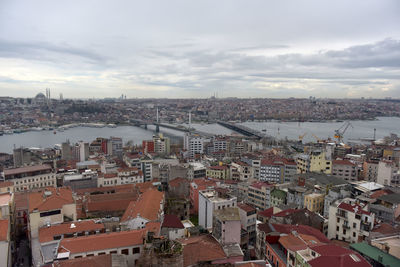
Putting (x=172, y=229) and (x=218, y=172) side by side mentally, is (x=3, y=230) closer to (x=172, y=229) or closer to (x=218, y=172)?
(x=172, y=229)

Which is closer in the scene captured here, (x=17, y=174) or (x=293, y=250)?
(x=293, y=250)

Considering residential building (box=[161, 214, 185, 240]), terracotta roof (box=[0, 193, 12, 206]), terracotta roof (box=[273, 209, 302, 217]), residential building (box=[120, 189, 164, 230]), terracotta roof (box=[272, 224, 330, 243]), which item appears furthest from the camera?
terracotta roof (box=[0, 193, 12, 206])

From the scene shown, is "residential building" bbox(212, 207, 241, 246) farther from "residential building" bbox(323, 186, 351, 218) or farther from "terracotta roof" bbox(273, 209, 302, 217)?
"residential building" bbox(323, 186, 351, 218)

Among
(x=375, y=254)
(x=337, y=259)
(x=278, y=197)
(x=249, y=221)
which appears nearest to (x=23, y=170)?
(x=249, y=221)

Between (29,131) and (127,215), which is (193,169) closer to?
(127,215)

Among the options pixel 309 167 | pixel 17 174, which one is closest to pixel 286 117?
pixel 309 167

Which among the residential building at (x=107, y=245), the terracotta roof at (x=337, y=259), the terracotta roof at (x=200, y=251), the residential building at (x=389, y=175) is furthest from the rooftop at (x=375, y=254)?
the residential building at (x=389, y=175)

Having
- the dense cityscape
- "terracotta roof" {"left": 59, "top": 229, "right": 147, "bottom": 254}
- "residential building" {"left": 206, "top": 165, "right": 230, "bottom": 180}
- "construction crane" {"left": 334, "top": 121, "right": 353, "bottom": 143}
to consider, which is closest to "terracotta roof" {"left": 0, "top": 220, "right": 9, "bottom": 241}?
the dense cityscape
